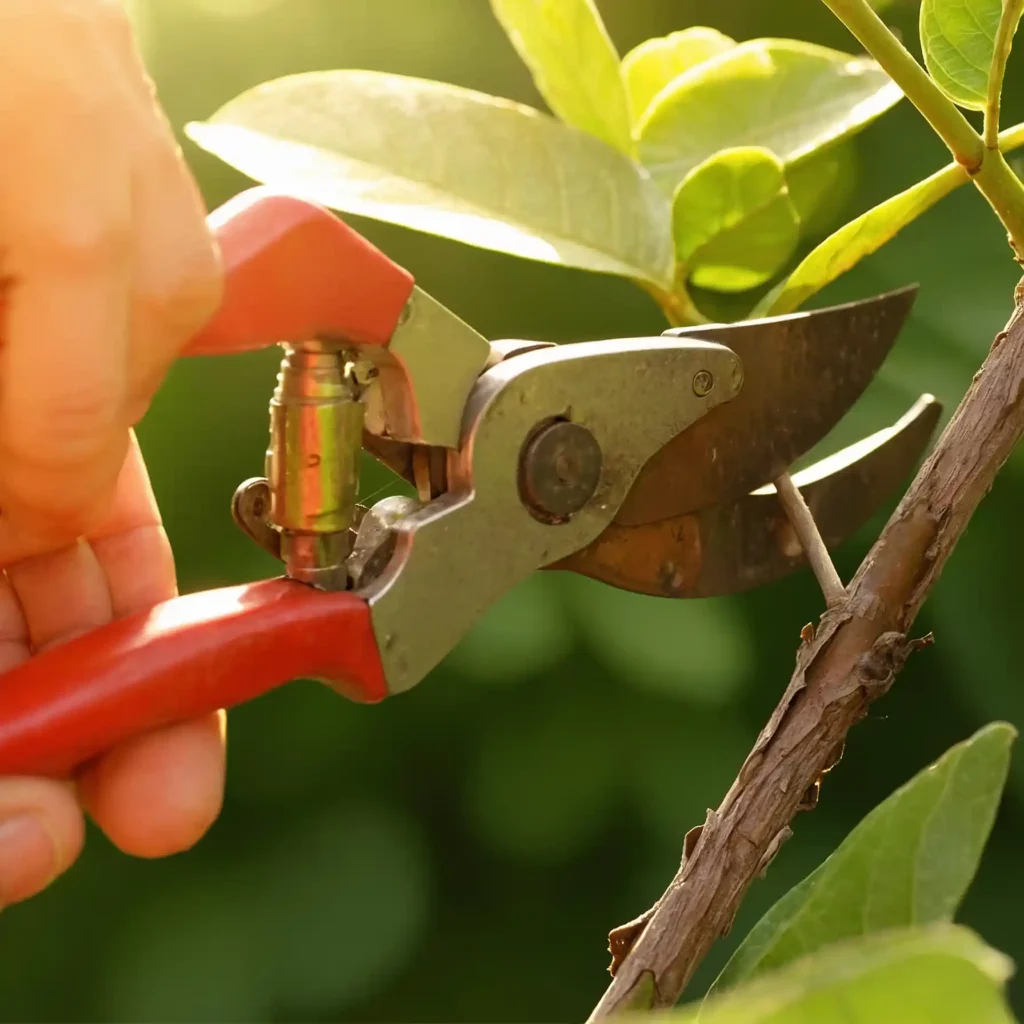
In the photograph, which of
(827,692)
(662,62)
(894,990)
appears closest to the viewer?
(894,990)

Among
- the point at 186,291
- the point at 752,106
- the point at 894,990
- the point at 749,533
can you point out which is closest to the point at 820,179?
the point at 752,106

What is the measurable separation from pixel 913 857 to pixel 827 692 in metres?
0.10

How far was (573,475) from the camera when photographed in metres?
0.38

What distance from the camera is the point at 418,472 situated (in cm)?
40

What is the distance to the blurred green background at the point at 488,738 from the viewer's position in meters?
0.68

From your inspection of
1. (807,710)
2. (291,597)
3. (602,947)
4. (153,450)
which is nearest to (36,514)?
(291,597)

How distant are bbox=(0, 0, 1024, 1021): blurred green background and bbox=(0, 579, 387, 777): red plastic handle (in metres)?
0.32

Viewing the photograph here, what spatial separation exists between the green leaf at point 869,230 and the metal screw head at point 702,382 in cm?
5

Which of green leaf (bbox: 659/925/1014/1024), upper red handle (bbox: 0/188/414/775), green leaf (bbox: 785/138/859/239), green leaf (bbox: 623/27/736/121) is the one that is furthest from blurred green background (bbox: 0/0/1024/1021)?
green leaf (bbox: 659/925/1014/1024)

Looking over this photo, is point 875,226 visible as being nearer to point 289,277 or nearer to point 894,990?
point 289,277

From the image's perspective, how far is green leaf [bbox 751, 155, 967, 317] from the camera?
378mm

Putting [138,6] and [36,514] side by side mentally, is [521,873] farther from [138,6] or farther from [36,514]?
[138,6]

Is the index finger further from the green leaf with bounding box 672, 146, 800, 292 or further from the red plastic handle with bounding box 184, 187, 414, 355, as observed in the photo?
the green leaf with bounding box 672, 146, 800, 292

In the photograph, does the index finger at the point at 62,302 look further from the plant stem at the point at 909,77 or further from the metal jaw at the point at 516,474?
the plant stem at the point at 909,77
